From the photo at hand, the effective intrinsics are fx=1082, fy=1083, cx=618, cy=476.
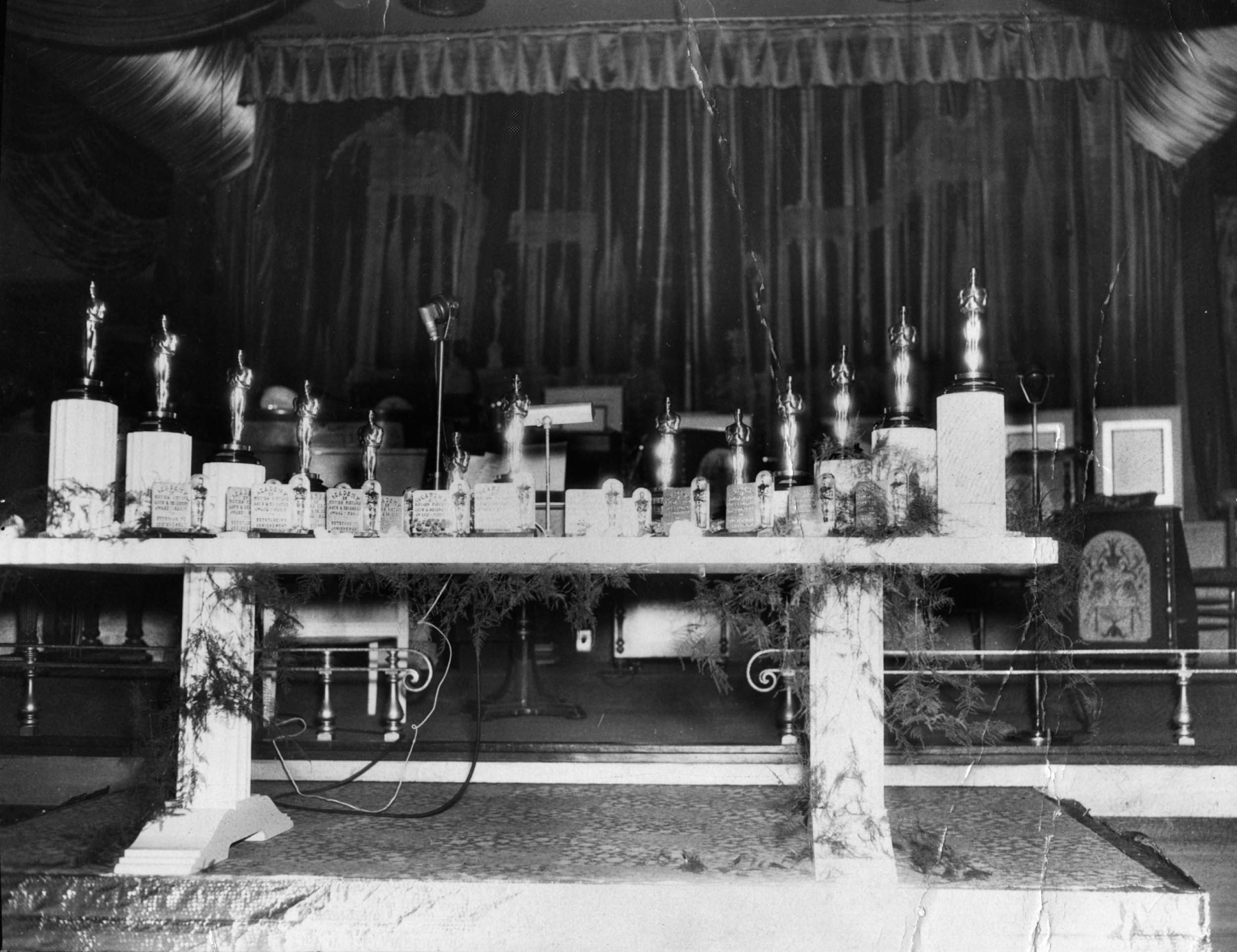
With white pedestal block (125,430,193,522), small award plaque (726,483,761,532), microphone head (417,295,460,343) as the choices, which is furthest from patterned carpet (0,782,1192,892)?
microphone head (417,295,460,343)

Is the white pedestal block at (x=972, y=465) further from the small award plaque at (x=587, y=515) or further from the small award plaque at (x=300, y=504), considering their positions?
the small award plaque at (x=300, y=504)

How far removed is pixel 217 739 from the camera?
2844 mm

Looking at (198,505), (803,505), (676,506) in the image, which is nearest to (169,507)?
(198,505)

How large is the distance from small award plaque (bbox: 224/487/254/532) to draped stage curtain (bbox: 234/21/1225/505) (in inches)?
174

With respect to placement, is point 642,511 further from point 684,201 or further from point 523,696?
point 684,201

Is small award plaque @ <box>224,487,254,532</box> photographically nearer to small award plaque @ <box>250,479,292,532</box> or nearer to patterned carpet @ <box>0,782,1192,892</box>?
small award plaque @ <box>250,479,292,532</box>

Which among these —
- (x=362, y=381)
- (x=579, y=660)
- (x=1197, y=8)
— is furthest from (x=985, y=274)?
(x=362, y=381)

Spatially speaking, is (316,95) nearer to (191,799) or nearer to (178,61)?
(178,61)

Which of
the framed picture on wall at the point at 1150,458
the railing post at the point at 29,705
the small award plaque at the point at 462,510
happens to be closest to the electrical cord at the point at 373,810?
the small award plaque at the point at 462,510

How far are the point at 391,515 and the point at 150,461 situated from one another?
0.67 meters

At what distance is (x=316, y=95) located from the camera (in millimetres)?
7559

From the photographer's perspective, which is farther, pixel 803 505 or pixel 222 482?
pixel 222 482

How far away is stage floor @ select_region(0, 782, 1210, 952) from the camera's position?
7.75ft

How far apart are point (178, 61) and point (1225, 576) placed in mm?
6768
